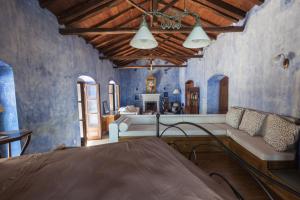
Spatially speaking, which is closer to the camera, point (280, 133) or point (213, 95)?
point (280, 133)

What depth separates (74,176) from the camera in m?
0.89

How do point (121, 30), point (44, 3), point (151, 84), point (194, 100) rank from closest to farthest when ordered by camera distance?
point (44, 3), point (121, 30), point (194, 100), point (151, 84)

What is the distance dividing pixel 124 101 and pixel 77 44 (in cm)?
633

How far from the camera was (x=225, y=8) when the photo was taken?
10.2 ft

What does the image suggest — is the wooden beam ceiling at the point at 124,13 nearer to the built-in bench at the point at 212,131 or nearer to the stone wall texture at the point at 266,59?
the stone wall texture at the point at 266,59

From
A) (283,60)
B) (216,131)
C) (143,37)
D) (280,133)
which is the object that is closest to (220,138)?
(216,131)

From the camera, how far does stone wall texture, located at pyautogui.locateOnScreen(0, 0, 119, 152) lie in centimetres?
205

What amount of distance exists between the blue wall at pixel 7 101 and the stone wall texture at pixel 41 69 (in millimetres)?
54

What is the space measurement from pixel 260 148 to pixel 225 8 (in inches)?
109

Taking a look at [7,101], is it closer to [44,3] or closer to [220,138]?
[44,3]

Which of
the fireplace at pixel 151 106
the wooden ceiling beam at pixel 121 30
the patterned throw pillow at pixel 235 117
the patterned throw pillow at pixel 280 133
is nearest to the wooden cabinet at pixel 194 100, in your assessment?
the patterned throw pillow at pixel 235 117

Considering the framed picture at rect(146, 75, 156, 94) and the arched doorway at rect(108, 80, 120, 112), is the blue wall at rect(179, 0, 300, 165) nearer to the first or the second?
the arched doorway at rect(108, 80, 120, 112)

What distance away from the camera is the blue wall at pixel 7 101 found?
6.56ft

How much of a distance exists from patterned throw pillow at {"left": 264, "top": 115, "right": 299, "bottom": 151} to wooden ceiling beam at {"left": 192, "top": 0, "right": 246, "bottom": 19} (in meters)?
2.32
